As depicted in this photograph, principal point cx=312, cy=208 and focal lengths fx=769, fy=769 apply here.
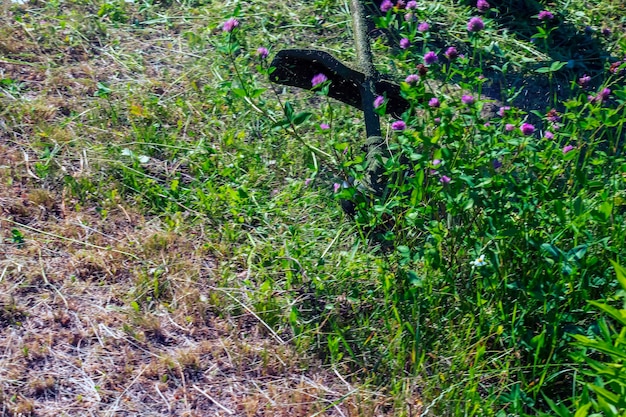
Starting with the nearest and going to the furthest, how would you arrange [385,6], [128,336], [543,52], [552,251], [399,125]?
[552,251], [128,336], [399,125], [385,6], [543,52]

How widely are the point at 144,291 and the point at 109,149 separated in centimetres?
95

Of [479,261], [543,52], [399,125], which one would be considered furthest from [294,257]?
[543,52]

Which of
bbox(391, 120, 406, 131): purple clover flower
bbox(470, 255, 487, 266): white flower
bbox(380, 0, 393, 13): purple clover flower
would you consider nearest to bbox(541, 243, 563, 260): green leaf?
bbox(470, 255, 487, 266): white flower

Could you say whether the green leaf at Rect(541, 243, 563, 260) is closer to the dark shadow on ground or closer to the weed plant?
the weed plant

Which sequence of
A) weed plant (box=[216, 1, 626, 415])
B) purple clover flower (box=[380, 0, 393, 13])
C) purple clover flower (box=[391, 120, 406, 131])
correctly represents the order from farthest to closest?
purple clover flower (box=[380, 0, 393, 13]) < purple clover flower (box=[391, 120, 406, 131]) < weed plant (box=[216, 1, 626, 415])

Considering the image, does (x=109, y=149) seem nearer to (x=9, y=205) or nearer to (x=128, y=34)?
(x=9, y=205)

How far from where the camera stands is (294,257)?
10.8 feet

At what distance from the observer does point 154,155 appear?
3863 mm

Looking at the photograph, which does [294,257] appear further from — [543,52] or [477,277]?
[543,52]

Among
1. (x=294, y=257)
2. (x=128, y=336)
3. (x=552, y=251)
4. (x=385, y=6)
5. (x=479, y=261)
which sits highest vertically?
(x=385, y=6)

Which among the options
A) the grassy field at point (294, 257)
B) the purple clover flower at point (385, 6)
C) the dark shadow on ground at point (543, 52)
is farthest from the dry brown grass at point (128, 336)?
the dark shadow on ground at point (543, 52)

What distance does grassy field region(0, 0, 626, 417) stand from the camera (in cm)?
281

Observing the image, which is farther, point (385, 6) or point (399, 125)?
point (385, 6)

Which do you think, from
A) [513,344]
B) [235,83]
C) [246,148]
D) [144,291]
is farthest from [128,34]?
[513,344]
